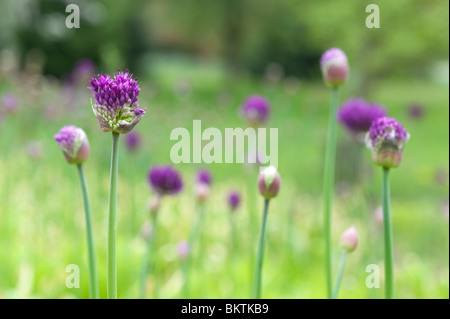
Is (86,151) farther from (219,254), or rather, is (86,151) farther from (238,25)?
(238,25)

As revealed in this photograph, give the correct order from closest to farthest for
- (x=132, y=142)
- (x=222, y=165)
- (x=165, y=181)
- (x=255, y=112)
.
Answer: (x=165, y=181) → (x=255, y=112) → (x=132, y=142) → (x=222, y=165)

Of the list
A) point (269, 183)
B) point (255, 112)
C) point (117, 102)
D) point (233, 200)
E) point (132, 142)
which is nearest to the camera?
point (117, 102)

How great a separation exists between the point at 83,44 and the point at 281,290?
11.7m

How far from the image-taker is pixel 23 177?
359 cm

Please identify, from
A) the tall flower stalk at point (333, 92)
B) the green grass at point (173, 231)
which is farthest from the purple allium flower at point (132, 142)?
the tall flower stalk at point (333, 92)

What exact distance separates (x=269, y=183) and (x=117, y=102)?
401 millimetres

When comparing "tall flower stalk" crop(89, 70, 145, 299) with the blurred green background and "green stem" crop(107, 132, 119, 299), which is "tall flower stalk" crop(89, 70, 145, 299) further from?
the blurred green background

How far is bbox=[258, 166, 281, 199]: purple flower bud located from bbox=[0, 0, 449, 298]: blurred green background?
0.67 meters

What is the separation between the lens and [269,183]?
101cm

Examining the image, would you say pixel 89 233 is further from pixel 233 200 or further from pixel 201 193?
pixel 233 200

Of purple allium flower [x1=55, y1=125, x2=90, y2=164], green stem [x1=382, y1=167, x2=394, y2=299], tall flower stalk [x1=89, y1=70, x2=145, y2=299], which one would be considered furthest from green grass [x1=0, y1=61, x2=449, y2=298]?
tall flower stalk [x1=89, y1=70, x2=145, y2=299]

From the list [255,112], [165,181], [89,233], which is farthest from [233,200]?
[89,233]

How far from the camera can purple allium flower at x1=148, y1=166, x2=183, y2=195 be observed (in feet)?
4.66

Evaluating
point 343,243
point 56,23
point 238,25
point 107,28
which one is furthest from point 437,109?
point 343,243
